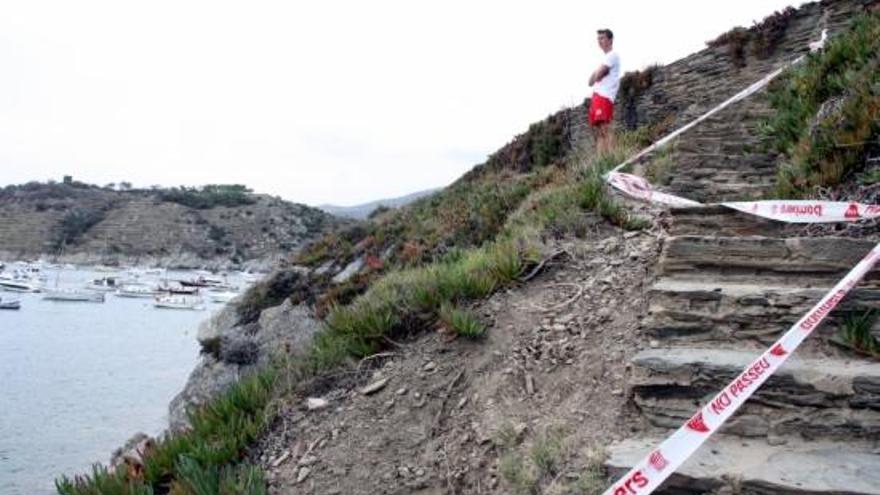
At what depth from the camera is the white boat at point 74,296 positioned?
6631 cm

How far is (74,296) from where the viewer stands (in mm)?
66188

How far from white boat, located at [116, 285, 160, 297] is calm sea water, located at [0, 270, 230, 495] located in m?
24.7

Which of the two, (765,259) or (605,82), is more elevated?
(605,82)

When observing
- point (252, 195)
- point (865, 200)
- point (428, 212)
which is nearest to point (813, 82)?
point (865, 200)

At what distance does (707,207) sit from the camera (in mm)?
6133

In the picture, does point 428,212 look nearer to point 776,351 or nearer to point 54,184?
point 776,351

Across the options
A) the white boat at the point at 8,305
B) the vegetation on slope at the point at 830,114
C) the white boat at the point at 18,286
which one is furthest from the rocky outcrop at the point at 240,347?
the white boat at the point at 18,286

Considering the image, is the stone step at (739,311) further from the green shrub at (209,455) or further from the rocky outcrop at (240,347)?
the rocky outcrop at (240,347)

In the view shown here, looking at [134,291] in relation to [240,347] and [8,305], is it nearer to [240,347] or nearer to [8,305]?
[8,305]

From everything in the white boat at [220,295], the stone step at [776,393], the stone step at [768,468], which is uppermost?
the stone step at [776,393]

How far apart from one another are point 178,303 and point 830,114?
65.0m

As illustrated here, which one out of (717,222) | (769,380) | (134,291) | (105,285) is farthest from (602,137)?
(105,285)

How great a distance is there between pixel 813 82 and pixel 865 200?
3714 millimetres

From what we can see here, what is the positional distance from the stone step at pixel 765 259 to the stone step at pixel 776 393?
94 cm
